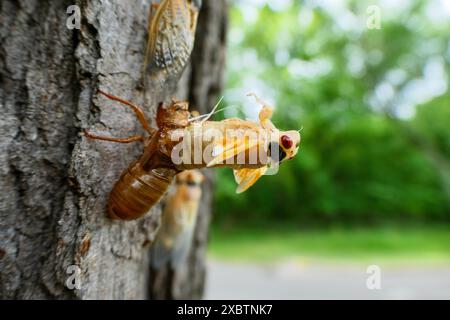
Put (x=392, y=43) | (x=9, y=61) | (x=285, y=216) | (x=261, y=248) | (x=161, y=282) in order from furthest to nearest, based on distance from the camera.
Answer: (x=285, y=216) → (x=392, y=43) → (x=261, y=248) → (x=161, y=282) → (x=9, y=61)

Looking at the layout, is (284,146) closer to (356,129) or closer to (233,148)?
(233,148)

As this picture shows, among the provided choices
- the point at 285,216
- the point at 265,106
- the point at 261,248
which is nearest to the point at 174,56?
the point at 265,106

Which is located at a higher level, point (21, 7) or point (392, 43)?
point (392, 43)

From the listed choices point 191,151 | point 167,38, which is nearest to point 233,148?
point 191,151

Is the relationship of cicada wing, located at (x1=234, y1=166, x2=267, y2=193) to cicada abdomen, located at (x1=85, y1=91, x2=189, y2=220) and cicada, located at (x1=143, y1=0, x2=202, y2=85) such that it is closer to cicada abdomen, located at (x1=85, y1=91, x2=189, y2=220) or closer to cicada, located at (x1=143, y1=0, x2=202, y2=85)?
cicada abdomen, located at (x1=85, y1=91, x2=189, y2=220)

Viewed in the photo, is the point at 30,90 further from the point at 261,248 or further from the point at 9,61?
the point at 261,248

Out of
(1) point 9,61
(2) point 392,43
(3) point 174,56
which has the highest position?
(2) point 392,43
